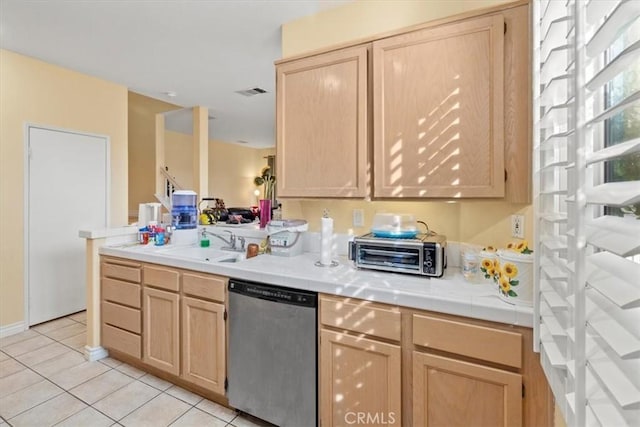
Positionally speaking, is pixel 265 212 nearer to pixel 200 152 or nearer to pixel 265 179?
pixel 200 152

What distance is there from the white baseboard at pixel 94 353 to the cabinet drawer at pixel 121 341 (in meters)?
0.07

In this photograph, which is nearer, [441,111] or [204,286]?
[441,111]

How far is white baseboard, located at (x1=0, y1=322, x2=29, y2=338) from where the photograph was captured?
2.95 metres

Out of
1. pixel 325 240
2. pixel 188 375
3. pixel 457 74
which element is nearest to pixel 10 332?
pixel 188 375

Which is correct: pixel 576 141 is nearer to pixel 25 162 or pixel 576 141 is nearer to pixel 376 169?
pixel 376 169

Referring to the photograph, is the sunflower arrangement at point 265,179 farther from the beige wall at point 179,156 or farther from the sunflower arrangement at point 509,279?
the sunflower arrangement at point 509,279

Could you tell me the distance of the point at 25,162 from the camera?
10.1ft

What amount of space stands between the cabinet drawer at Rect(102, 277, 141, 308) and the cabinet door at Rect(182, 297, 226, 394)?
55cm

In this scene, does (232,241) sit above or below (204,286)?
above

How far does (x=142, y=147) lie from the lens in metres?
5.15

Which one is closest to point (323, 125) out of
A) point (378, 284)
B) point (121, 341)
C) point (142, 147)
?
point (378, 284)

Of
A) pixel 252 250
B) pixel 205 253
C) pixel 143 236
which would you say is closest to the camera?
pixel 252 250

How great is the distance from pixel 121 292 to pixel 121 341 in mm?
381

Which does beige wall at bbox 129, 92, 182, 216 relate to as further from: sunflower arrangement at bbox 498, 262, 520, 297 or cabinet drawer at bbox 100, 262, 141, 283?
sunflower arrangement at bbox 498, 262, 520, 297
